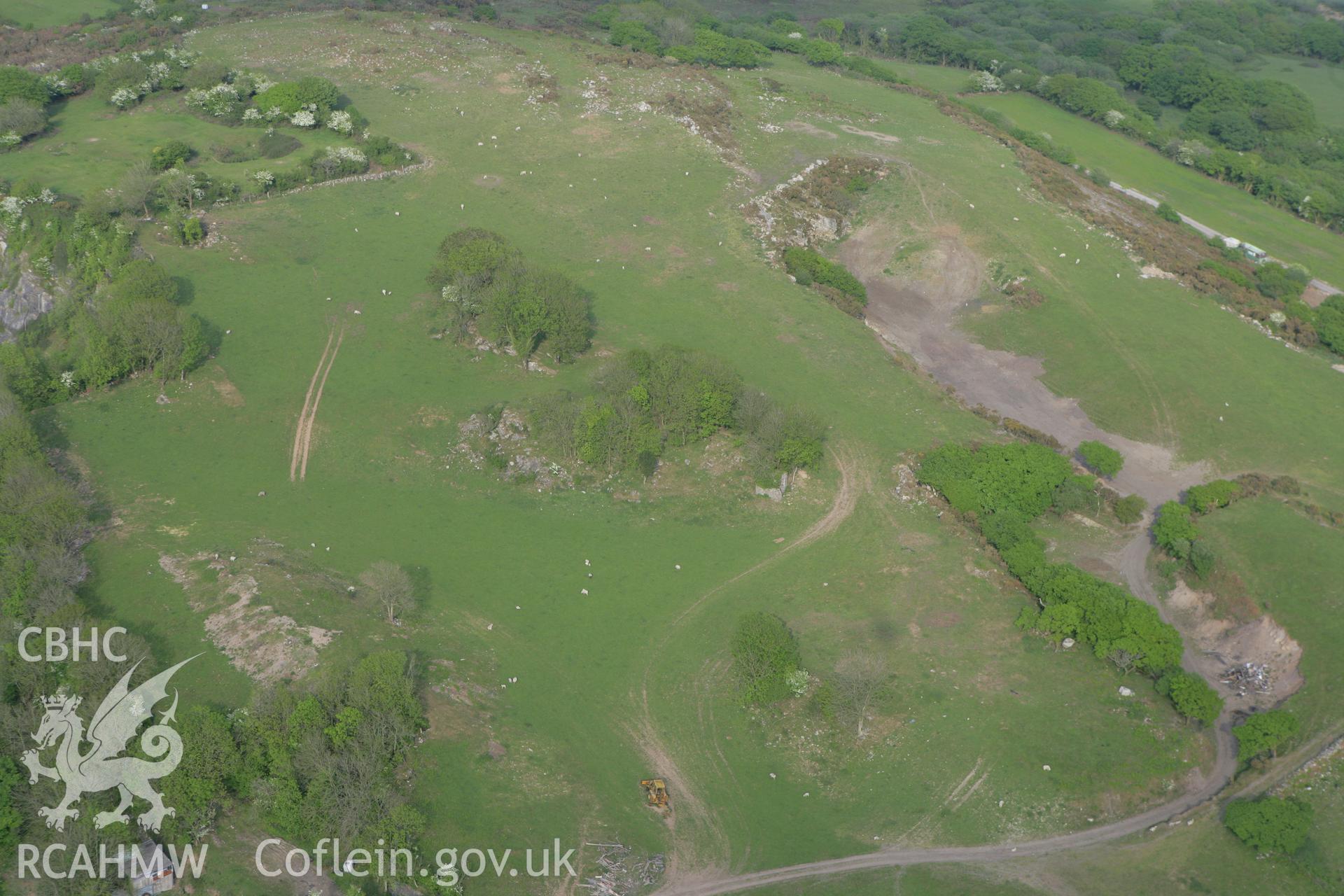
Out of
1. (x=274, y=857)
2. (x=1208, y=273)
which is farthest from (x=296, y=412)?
(x=1208, y=273)

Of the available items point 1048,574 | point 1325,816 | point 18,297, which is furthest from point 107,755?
point 1325,816

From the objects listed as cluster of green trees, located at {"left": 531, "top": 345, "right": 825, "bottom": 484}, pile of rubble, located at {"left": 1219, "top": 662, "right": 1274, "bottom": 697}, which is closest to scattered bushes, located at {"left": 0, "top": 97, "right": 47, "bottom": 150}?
cluster of green trees, located at {"left": 531, "top": 345, "right": 825, "bottom": 484}

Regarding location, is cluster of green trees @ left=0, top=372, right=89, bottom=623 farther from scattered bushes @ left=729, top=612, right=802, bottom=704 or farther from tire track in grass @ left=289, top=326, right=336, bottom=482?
scattered bushes @ left=729, top=612, right=802, bottom=704

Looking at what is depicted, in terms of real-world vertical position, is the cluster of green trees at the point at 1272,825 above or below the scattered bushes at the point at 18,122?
below

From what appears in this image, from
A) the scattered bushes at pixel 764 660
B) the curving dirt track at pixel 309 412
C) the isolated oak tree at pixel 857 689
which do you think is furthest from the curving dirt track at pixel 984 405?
the curving dirt track at pixel 309 412

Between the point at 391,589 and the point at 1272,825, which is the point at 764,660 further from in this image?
the point at 1272,825

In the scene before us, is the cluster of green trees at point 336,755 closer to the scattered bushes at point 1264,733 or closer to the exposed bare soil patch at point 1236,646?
the scattered bushes at point 1264,733
